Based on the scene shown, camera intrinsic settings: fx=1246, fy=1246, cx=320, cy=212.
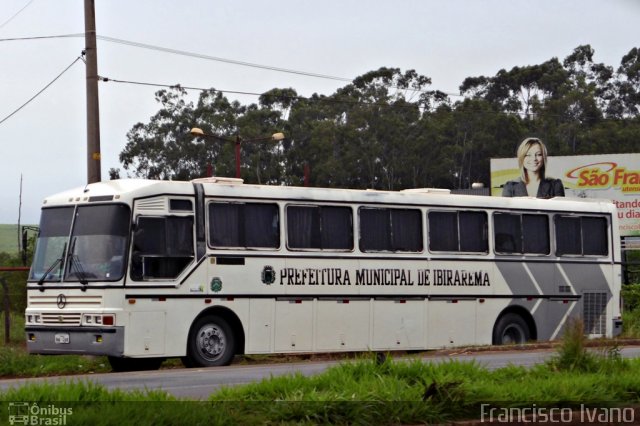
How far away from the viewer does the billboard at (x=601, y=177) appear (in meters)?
52.4

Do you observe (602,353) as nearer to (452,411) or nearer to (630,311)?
(452,411)

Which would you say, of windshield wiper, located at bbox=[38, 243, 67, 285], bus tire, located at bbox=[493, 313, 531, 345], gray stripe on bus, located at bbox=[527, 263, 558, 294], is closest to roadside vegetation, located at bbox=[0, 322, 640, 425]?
windshield wiper, located at bbox=[38, 243, 67, 285]

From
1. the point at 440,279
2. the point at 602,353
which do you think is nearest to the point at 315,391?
the point at 602,353

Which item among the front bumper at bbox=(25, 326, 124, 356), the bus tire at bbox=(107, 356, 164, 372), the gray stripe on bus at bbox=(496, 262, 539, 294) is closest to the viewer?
the front bumper at bbox=(25, 326, 124, 356)

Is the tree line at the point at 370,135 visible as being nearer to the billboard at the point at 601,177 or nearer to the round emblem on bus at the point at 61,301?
the billboard at the point at 601,177

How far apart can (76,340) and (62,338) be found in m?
0.34

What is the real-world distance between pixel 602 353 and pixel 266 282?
810cm

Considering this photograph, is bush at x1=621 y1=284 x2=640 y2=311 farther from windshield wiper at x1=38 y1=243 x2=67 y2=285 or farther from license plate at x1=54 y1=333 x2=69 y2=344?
license plate at x1=54 y1=333 x2=69 y2=344

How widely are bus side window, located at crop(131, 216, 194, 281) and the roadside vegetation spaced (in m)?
6.87

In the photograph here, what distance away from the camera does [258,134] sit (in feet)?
295

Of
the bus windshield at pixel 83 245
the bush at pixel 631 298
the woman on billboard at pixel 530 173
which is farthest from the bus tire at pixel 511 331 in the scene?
the woman on billboard at pixel 530 173

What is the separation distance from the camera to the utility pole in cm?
2511

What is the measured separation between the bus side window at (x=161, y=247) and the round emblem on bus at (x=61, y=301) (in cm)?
121

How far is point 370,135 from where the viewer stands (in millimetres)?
91938
